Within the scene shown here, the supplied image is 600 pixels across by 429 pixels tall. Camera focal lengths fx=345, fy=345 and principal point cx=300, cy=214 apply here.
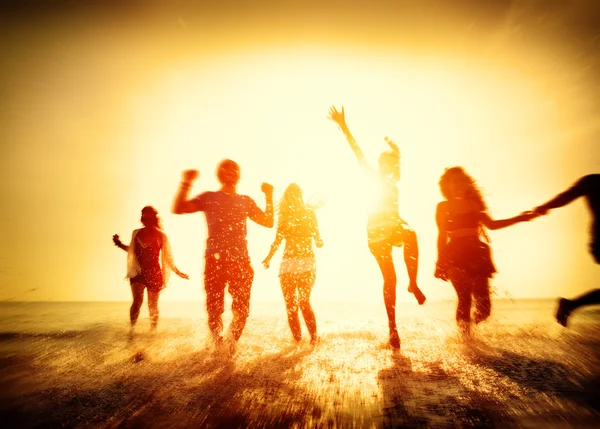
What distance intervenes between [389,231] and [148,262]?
4.09m

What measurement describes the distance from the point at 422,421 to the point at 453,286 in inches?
114

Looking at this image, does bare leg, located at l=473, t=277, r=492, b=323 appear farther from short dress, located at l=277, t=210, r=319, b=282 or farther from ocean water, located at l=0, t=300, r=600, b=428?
short dress, located at l=277, t=210, r=319, b=282

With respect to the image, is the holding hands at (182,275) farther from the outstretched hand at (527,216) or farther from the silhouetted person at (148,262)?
the outstretched hand at (527,216)

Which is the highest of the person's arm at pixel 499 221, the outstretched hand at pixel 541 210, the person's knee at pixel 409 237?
the outstretched hand at pixel 541 210

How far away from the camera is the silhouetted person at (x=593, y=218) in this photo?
381 cm

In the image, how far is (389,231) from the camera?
471 centimetres

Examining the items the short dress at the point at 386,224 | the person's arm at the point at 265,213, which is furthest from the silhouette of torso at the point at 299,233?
the short dress at the point at 386,224

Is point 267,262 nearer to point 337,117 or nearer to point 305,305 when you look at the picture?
point 305,305

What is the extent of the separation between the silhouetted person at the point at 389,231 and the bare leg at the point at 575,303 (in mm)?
1492

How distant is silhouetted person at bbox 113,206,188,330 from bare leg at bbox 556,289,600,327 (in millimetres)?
5557

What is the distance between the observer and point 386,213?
4.76 meters

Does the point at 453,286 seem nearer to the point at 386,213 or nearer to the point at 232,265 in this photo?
the point at 386,213

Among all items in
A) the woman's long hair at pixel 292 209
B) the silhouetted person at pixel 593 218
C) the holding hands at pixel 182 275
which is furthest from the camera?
the holding hands at pixel 182 275

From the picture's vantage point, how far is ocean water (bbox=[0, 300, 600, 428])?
2.21 m
